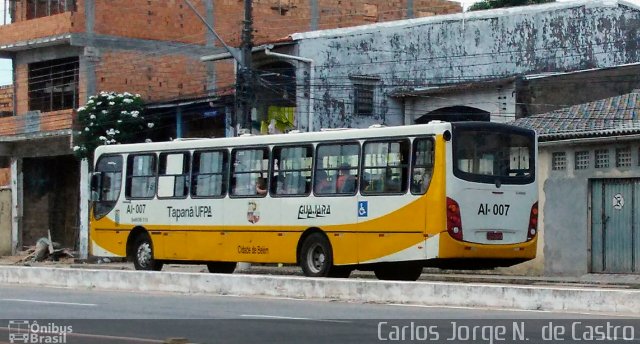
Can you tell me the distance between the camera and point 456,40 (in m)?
40.8

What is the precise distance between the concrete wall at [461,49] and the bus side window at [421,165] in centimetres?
1834

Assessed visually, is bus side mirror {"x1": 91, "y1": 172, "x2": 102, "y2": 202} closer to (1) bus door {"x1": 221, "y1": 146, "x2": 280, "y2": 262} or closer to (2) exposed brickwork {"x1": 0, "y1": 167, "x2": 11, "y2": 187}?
(1) bus door {"x1": 221, "y1": 146, "x2": 280, "y2": 262}

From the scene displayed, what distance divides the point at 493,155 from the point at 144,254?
9074 mm

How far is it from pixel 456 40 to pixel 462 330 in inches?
1120

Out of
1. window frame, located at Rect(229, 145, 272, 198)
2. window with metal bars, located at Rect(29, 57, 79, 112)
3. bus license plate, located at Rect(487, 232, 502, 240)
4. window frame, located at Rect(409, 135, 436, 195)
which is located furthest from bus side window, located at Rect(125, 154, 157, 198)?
window with metal bars, located at Rect(29, 57, 79, 112)

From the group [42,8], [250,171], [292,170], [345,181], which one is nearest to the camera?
[345,181]

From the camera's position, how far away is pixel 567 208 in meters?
28.2

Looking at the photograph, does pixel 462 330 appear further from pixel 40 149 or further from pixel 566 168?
pixel 40 149

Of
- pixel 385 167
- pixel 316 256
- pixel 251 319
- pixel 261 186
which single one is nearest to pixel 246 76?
pixel 261 186

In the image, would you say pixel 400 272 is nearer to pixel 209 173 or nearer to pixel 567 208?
pixel 209 173

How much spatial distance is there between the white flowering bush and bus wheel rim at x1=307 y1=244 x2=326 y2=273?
65.0 ft

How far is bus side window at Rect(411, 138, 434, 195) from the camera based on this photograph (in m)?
21.5

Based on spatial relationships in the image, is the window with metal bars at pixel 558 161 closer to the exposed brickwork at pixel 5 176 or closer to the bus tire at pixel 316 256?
the bus tire at pixel 316 256

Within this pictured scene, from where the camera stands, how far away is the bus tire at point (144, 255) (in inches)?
1061
